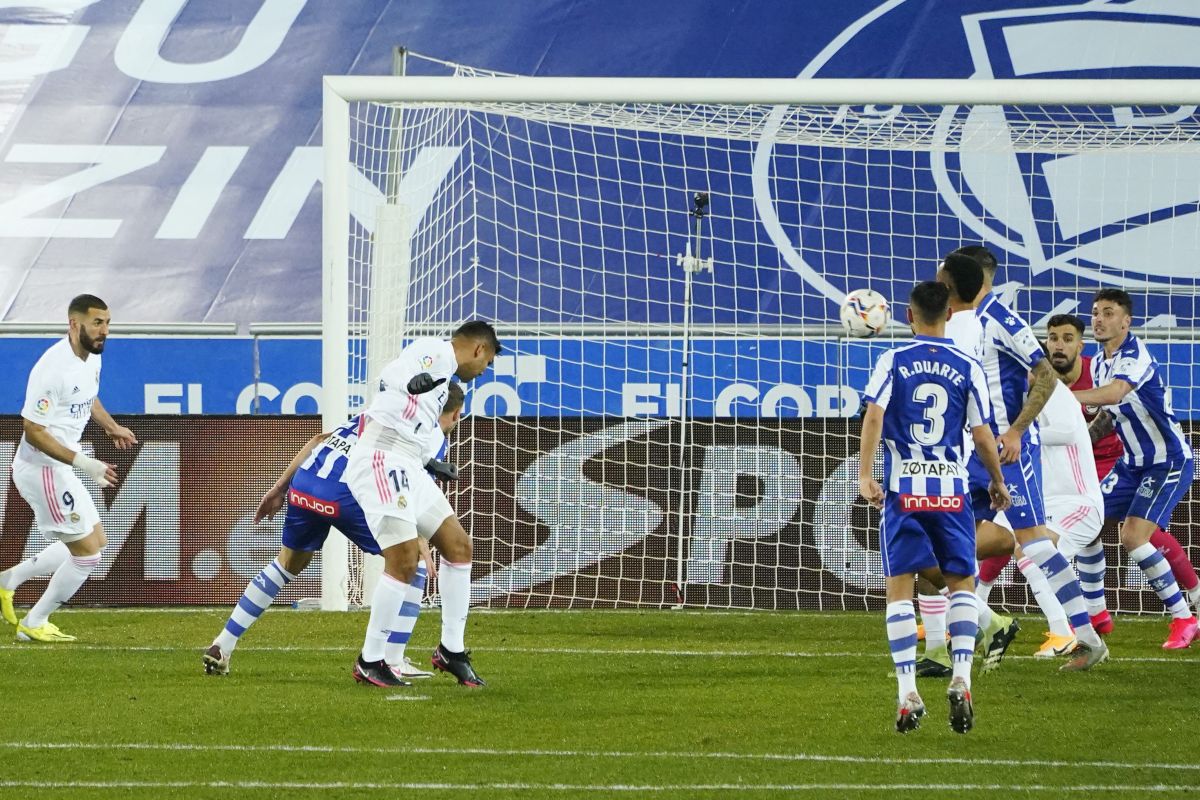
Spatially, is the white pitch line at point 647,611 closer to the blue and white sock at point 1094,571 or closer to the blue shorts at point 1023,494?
the blue and white sock at point 1094,571

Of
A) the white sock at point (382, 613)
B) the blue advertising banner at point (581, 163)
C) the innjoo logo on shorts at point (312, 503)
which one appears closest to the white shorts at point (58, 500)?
the innjoo logo on shorts at point (312, 503)

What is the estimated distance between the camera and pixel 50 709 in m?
6.95

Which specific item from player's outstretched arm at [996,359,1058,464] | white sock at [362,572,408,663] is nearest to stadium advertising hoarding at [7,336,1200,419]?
player's outstretched arm at [996,359,1058,464]

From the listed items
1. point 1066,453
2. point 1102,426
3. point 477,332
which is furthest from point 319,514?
point 1102,426

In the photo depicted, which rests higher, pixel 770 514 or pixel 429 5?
pixel 429 5

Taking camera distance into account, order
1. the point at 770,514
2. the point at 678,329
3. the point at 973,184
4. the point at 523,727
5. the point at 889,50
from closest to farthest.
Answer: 1. the point at 523,727
2. the point at 770,514
3. the point at 678,329
4. the point at 973,184
5. the point at 889,50

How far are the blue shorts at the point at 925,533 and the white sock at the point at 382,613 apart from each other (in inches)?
92.7

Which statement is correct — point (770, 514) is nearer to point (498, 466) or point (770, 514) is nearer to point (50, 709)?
point (498, 466)

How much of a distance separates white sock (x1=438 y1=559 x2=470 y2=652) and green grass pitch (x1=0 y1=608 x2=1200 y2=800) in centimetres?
24

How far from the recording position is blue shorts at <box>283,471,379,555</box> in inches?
312

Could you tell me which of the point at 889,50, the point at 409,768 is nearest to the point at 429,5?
the point at 889,50

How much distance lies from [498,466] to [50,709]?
5274 mm

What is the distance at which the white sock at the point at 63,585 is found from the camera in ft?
31.7

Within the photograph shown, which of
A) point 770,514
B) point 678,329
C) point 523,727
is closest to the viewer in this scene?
point 523,727
